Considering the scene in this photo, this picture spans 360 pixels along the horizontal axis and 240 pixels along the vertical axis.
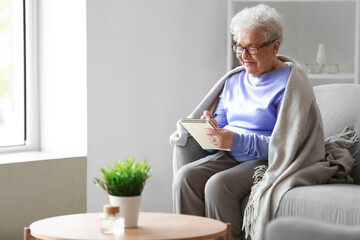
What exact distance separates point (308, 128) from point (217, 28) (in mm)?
1440

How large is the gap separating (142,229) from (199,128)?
0.79 meters

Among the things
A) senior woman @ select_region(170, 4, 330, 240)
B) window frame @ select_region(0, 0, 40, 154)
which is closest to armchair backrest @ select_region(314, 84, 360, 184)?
senior woman @ select_region(170, 4, 330, 240)

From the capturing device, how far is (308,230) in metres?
1.28

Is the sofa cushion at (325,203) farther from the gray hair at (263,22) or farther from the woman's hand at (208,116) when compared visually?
the gray hair at (263,22)

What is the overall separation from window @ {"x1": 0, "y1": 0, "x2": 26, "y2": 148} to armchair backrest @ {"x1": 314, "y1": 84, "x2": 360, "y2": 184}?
5.36 ft

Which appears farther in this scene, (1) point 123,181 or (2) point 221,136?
(2) point 221,136

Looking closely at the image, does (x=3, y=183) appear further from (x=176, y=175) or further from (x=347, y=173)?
(x=347, y=173)

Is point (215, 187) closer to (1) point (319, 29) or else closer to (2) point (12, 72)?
(2) point (12, 72)

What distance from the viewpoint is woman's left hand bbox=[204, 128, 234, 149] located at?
8.66 ft

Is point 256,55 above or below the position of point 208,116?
above

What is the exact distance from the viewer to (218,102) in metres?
3.01

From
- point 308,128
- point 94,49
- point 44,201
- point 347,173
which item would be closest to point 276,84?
point 308,128

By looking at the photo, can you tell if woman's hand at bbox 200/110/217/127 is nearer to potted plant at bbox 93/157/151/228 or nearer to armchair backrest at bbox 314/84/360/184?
armchair backrest at bbox 314/84/360/184

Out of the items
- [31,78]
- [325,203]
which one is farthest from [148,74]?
[325,203]
